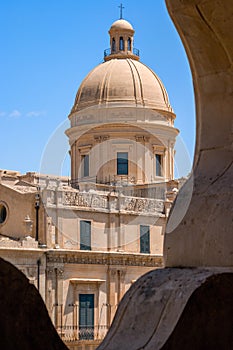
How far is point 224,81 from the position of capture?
10.00 ft

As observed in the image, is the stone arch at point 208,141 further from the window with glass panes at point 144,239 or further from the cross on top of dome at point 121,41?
Answer: the cross on top of dome at point 121,41

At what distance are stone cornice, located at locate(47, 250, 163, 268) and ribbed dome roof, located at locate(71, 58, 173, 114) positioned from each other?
1044 cm

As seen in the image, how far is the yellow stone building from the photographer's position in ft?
106

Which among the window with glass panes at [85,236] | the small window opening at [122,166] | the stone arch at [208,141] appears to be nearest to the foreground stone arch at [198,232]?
the stone arch at [208,141]

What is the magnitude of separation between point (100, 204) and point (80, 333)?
5.62 m

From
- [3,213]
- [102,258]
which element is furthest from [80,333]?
[3,213]

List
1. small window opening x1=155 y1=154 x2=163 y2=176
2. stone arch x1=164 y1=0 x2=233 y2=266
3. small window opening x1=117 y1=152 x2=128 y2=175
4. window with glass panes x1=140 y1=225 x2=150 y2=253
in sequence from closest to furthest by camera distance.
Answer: stone arch x1=164 y1=0 x2=233 y2=266, window with glass panes x1=140 y1=225 x2=150 y2=253, small window opening x1=117 y1=152 x2=128 y2=175, small window opening x1=155 y1=154 x2=163 y2=176

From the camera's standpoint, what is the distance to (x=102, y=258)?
112 feet

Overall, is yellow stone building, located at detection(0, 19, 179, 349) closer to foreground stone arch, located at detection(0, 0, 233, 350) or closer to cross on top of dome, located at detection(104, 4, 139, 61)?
cross on top of dome, located at detection(104, 4, 139, 61)

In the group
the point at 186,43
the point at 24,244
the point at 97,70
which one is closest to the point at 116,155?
the point at 97,70

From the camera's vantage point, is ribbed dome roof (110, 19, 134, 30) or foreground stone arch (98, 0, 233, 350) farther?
ribbed dome roof (110, 19, 134, 30)

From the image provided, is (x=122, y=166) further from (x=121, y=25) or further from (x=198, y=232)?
(x=198, y=232)

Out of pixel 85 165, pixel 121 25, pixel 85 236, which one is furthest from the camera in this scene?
pixel 121 25

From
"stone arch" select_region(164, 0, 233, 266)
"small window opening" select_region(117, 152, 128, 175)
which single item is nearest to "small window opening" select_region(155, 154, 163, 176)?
"small window opening" select_region(117, 152, 128, 175)
